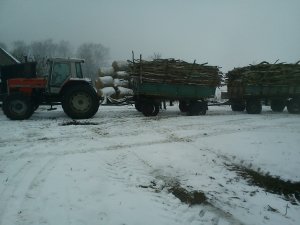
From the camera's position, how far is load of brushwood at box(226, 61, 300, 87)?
16.3m

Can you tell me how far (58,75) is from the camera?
12.4 m

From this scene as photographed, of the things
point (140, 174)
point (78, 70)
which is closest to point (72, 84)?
point (78, 70)

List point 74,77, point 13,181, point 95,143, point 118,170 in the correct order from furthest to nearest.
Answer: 1. point 74,77
2. point 95,143
3. point 118,170
4. point 13,181

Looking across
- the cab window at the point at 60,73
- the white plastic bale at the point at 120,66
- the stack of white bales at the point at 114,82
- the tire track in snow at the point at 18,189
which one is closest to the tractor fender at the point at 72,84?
the cab window at the point at 60,73

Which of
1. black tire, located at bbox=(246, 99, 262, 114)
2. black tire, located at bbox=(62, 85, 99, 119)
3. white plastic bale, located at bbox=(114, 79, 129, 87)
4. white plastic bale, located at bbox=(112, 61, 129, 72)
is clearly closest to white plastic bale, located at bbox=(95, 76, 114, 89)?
white plastic bale, located at bbox=(114, 79, 129, 87)

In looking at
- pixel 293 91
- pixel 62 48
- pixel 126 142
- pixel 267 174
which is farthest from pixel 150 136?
pixel 62 48

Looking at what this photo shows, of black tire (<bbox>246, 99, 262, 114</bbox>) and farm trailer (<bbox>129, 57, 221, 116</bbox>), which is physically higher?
farm trailer (<bbox>129, 57, 221, 116</bbox>)

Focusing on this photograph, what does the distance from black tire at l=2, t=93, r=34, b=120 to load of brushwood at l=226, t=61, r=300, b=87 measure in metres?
10.6

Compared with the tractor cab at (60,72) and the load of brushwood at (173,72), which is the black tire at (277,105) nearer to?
the load of brushwood at (173,72)

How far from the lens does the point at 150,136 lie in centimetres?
905

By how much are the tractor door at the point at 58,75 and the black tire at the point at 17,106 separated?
1083 mm

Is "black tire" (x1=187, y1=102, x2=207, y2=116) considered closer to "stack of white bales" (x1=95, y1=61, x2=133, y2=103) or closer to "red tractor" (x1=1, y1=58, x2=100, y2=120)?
"red tractor" (x1=1, y1=58, x2=100, y2=120)

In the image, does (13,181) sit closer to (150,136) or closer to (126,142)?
(126,142)

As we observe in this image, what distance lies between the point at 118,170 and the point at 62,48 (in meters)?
98.4
